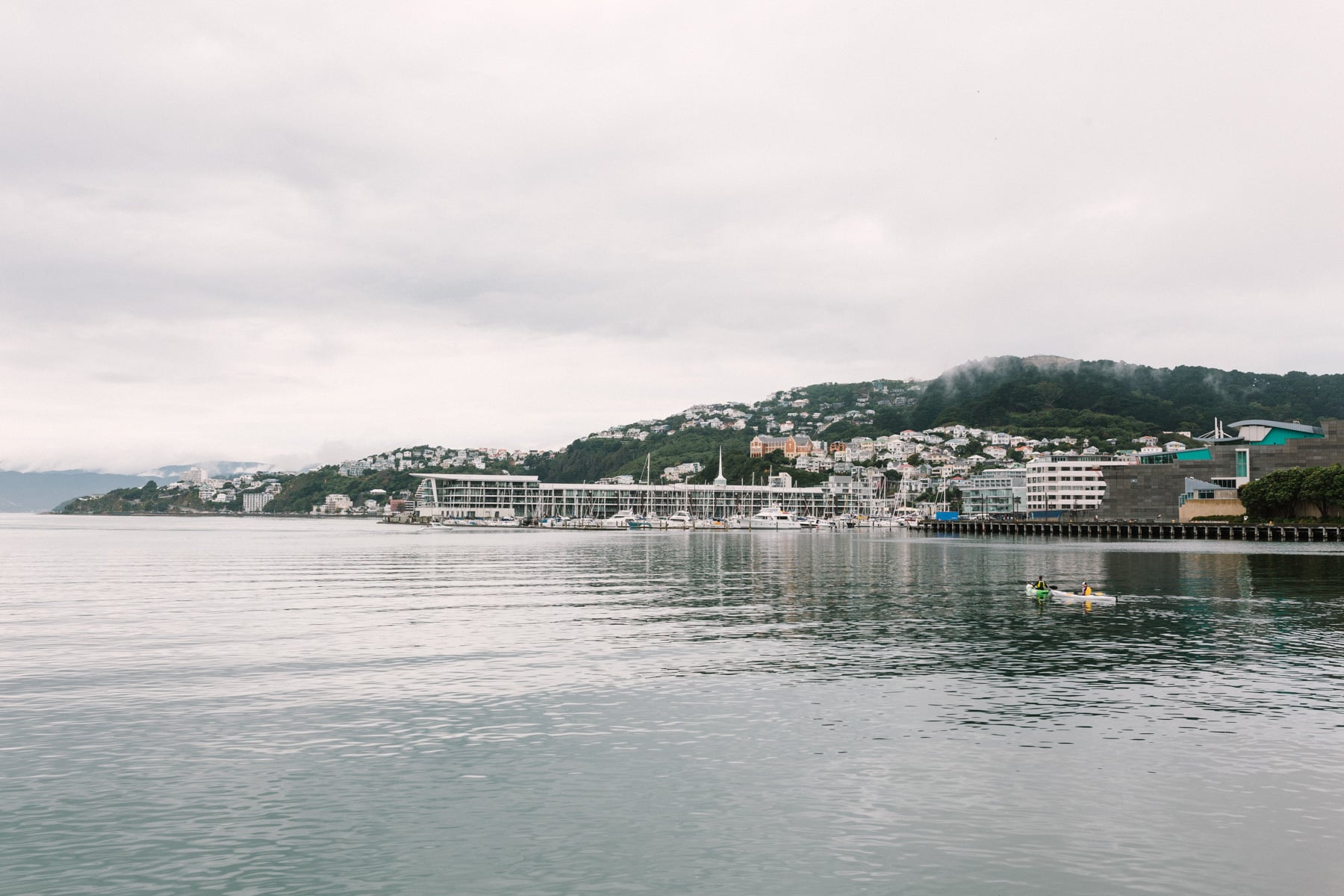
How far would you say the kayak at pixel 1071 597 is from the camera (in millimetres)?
48375

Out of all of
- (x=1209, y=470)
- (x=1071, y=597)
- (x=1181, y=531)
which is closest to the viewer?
(x=1071, y=597)

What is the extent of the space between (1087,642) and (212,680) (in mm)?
29952

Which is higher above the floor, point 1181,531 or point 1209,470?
point 1209,470

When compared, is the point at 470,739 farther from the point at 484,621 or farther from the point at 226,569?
the point at 226,569

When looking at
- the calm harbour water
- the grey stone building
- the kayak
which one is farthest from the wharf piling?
the calm harbour water

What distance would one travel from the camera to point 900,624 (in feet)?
134

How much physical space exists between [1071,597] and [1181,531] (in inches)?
4937

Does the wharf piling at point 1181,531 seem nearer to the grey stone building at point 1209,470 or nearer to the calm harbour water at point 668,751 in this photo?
the grey stone building at point 1209,470

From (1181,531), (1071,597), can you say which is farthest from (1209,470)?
(1071,597)

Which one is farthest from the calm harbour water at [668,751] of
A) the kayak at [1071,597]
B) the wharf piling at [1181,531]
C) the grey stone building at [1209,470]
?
the grey stone building at [1209,470]

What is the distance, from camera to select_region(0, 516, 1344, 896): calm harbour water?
1396 cm

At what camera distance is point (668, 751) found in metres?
20.0

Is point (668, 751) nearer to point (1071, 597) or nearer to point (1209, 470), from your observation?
point (1071, 597)

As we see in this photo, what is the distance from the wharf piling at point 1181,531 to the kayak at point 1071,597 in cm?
10540
